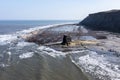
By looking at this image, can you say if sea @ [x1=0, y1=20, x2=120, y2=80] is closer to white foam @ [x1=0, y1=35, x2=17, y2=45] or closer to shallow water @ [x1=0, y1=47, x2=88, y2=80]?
shallow water @ [x1=0, y1=47, x2=88, y2=80]

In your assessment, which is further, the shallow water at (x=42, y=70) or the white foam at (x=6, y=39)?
the white foam at (x=6, y=39)

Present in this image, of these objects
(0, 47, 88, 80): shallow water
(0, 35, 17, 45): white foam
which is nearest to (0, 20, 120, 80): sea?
(0, 47, 88, 80): shallow water

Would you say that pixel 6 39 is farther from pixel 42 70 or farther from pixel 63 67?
pixel 42 70

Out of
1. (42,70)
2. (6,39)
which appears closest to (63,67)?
(42,70)

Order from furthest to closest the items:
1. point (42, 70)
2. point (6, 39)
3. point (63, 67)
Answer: point (6, 39) < point (63, 67) < point (42, 70)

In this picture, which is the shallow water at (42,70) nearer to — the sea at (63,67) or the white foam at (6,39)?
the sea at (63,67)

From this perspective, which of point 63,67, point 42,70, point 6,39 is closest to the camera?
point 42,70

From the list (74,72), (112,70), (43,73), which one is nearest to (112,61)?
(112,70)

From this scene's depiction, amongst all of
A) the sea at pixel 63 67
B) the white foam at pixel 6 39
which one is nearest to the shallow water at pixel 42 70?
the sea at pixel 63 67

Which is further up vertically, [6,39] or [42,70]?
[42,70]

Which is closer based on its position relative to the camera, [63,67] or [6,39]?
[63,67]

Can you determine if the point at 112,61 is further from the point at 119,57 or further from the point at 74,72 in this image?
the point at 74,72
